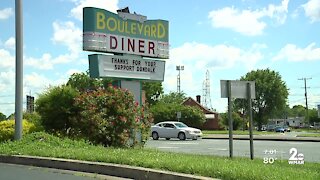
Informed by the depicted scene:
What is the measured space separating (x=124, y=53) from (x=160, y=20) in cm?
277

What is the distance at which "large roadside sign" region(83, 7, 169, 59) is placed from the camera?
19.5 meters

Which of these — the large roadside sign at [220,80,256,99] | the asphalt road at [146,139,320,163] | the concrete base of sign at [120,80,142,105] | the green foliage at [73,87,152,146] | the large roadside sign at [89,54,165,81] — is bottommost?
the asphalt road at [146,139,320,163]

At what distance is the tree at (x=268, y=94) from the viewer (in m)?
78.8

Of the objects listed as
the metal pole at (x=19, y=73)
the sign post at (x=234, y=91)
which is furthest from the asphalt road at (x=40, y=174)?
the sign post at (x=234, y=91)

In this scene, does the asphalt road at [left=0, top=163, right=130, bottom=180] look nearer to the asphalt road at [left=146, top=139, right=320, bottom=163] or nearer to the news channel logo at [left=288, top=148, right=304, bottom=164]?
the news channel logo at [left=288, top=148, right=304, bottom=164]

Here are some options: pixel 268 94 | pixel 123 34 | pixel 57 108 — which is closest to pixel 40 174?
pixel 57 108

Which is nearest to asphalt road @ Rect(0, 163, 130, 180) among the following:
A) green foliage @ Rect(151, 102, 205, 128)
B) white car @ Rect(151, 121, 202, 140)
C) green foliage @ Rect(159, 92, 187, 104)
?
white car @ Rect(151, 121, 202, 140)

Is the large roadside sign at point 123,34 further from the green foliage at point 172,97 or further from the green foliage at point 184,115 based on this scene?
the green foliage at point 172,97

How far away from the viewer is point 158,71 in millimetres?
22031

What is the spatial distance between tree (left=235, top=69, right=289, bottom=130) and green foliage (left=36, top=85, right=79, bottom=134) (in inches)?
2457

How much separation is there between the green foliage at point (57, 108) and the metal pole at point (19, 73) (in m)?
1.61

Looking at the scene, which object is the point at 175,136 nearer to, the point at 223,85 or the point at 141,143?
the point at 141,143

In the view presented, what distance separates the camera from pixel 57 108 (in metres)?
18.3

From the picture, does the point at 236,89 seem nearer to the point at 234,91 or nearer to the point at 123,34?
the point at 234,91
